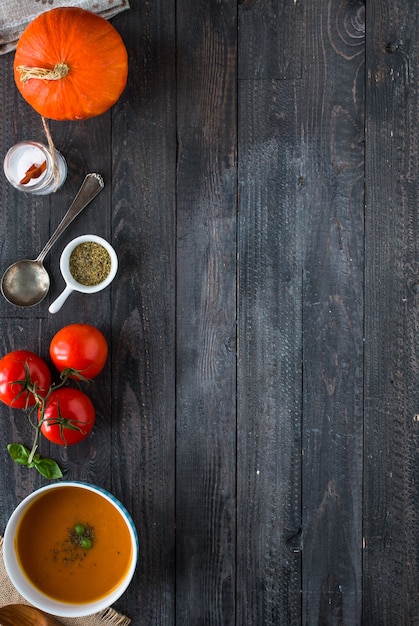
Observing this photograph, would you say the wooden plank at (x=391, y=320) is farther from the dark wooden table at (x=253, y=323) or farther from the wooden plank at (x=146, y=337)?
the wooden plank at (x=146, y=337)

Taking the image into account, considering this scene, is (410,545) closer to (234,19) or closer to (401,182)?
(401,182)

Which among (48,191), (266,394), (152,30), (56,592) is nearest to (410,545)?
(266,394)

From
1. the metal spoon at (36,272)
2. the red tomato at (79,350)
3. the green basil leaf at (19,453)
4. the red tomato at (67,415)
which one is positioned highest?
the metal spoon at (36,272)

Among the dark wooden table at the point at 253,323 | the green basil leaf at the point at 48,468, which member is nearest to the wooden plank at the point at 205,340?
the dark wooden table at the point at 253,323

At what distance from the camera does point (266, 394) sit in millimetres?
1208

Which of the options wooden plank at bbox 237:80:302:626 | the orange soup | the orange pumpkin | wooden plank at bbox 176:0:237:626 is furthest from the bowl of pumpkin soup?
the orange pumpkin

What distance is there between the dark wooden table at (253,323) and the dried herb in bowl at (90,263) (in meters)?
0.04

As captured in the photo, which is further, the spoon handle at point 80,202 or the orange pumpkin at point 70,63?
the spoon handle at point 80,202

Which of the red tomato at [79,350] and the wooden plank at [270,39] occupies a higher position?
the wooden plank at [270,39]

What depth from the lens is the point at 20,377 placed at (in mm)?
1115

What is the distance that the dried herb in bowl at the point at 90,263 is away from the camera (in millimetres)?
1170

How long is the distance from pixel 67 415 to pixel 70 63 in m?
0.60

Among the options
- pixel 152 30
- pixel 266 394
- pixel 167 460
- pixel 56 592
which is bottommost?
pixel 56 592

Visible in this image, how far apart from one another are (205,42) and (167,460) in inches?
32.0
